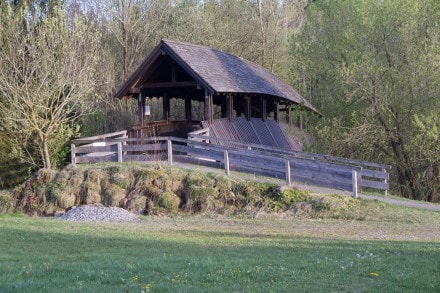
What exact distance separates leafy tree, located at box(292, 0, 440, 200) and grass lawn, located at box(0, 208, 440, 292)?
21.6 ft

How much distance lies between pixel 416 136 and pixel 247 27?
79.5ft

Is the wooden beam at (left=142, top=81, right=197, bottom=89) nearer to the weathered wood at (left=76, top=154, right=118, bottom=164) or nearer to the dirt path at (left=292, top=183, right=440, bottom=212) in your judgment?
the weathered wood at (left=76, top=154, right=118, bottom=164)

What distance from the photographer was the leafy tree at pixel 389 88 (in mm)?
23719

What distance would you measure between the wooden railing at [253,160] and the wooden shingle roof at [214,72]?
3465 mm

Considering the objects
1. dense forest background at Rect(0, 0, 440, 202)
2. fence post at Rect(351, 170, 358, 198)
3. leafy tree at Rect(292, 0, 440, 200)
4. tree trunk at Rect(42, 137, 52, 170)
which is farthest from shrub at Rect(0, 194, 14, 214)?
leafy tree at Rect(292, 0, 440, 200)

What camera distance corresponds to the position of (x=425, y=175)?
963 inches

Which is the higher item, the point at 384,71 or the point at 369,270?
the point at 384,71

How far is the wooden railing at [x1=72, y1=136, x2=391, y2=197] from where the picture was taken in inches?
796

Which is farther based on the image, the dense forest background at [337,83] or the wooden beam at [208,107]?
the wooden beam at [208,107]

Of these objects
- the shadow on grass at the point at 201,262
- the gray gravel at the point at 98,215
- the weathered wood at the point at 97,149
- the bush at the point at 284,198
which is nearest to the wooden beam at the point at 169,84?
the weathered wood at the point at 97,149

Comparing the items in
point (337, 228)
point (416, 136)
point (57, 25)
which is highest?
point (57, 25)

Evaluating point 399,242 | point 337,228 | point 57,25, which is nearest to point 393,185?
point 337,228

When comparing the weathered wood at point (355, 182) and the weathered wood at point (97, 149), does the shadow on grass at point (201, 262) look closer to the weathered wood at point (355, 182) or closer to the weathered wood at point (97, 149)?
the weathered wood at point (355, 182)

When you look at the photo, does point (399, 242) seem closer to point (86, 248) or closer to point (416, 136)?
point (86, 248)
